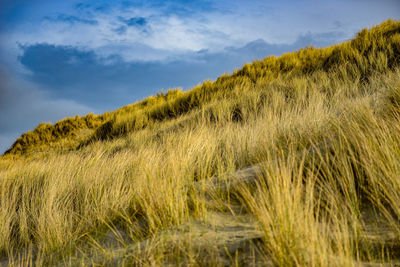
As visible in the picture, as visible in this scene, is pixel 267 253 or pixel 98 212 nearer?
pixel 267 253

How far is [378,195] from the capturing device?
6.30 ft

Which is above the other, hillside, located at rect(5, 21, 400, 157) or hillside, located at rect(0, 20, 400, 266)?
hillside, located at rect(5, 21, 400, 157)

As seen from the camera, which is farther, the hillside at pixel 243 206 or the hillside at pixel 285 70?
the hillside at pixel 285 70

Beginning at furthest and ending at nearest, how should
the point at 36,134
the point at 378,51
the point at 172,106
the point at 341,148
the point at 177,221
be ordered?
1. the point at 36,134
2. the point at 172,106
3. the point at 378,51
4. the point at 341,148
5. the point at 177,221

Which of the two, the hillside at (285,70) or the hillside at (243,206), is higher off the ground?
the hillside at (285,70)

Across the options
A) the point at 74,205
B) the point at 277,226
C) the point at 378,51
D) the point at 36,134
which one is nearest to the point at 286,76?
the point at 378,51

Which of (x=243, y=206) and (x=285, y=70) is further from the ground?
(x=285, y=70)

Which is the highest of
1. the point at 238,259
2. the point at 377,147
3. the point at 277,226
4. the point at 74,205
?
the point at 377,147

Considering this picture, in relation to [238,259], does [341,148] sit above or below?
above

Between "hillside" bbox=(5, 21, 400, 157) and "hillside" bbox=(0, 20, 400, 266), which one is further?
"hillside" bbox=(5, 21, 400, 157)

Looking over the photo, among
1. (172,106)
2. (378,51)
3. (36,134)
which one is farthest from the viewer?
(36,134)

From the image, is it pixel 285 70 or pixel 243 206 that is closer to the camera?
pixel 243 206

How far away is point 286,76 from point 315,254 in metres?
7.73

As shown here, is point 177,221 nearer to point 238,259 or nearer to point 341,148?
point 238,259
